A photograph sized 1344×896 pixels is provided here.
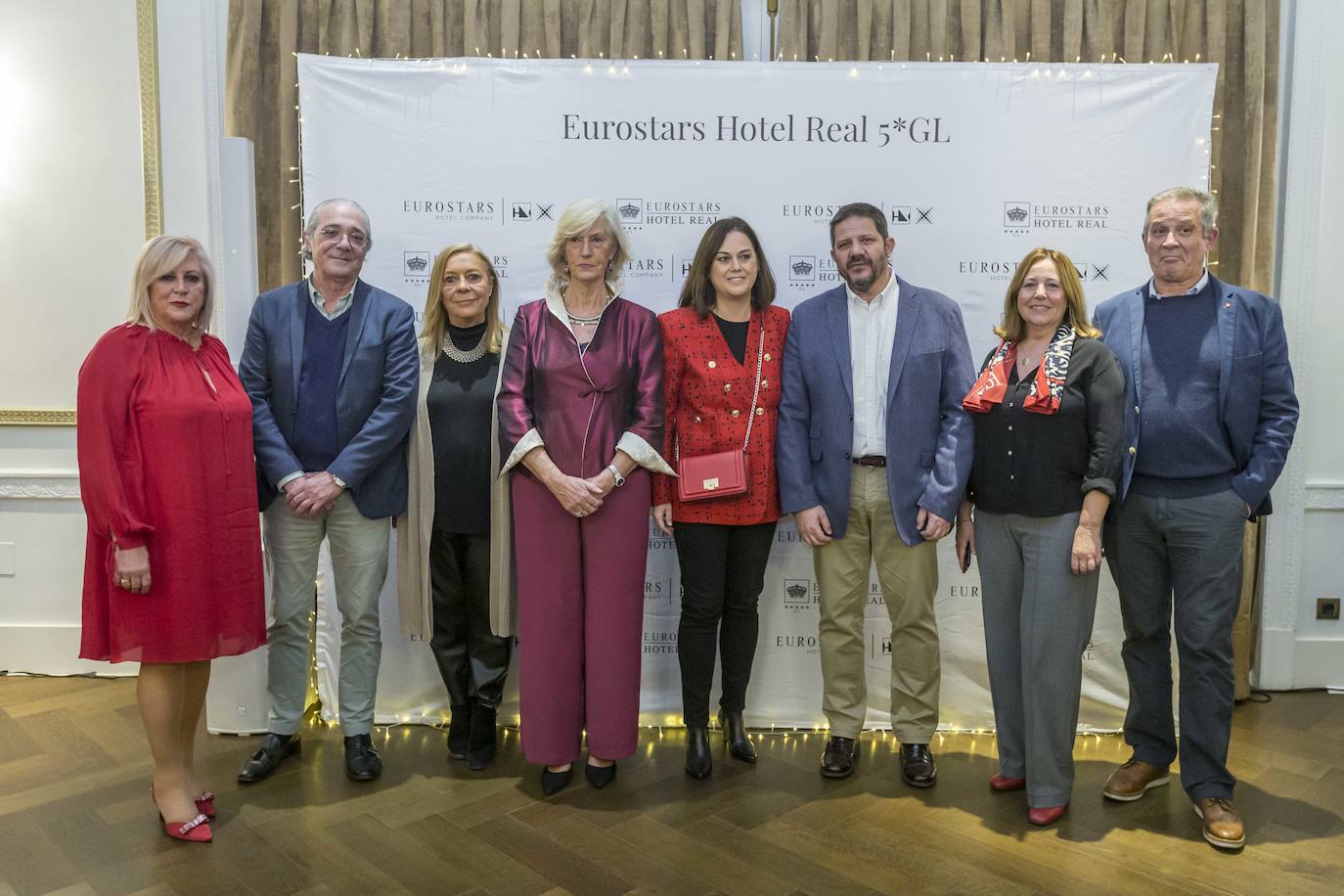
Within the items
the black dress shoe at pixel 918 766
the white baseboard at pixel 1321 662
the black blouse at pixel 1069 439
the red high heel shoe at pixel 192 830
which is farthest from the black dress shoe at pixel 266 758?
the white baseboard at pixel 1321 662

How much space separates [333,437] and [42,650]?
6.74 feet

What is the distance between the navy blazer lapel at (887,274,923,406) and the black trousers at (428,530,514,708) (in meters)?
1.34

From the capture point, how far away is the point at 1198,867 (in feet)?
8.16

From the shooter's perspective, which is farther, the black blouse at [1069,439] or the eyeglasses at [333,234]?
the eyeglasses at [333,234]

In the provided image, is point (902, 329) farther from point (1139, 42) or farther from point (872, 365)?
point (1139, 42)

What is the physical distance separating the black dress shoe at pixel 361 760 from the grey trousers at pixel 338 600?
0.03 metres

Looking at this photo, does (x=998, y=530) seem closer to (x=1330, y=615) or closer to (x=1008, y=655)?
(x=1008, y=655)

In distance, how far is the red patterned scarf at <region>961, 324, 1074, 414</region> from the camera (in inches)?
102

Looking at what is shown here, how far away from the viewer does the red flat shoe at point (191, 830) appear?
2609 mm

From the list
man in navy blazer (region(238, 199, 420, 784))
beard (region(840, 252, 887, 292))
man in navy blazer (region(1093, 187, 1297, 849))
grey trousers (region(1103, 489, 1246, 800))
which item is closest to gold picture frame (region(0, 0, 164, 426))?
man in navy blazer (region(238, 199, 420, 784))

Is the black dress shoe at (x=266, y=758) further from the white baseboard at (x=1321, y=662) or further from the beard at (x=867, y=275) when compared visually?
the white baseboard at (x=1321, y=662)

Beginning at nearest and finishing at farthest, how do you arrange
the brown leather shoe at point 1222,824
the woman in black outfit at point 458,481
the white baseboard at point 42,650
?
the brown leather shoe at point 1222,824
the woman in black outfit at point 458,481
the white baseboard at point 42,650

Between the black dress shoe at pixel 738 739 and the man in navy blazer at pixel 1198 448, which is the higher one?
the man in navy blazer at pixel 1198 448

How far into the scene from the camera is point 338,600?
10.2 ft
